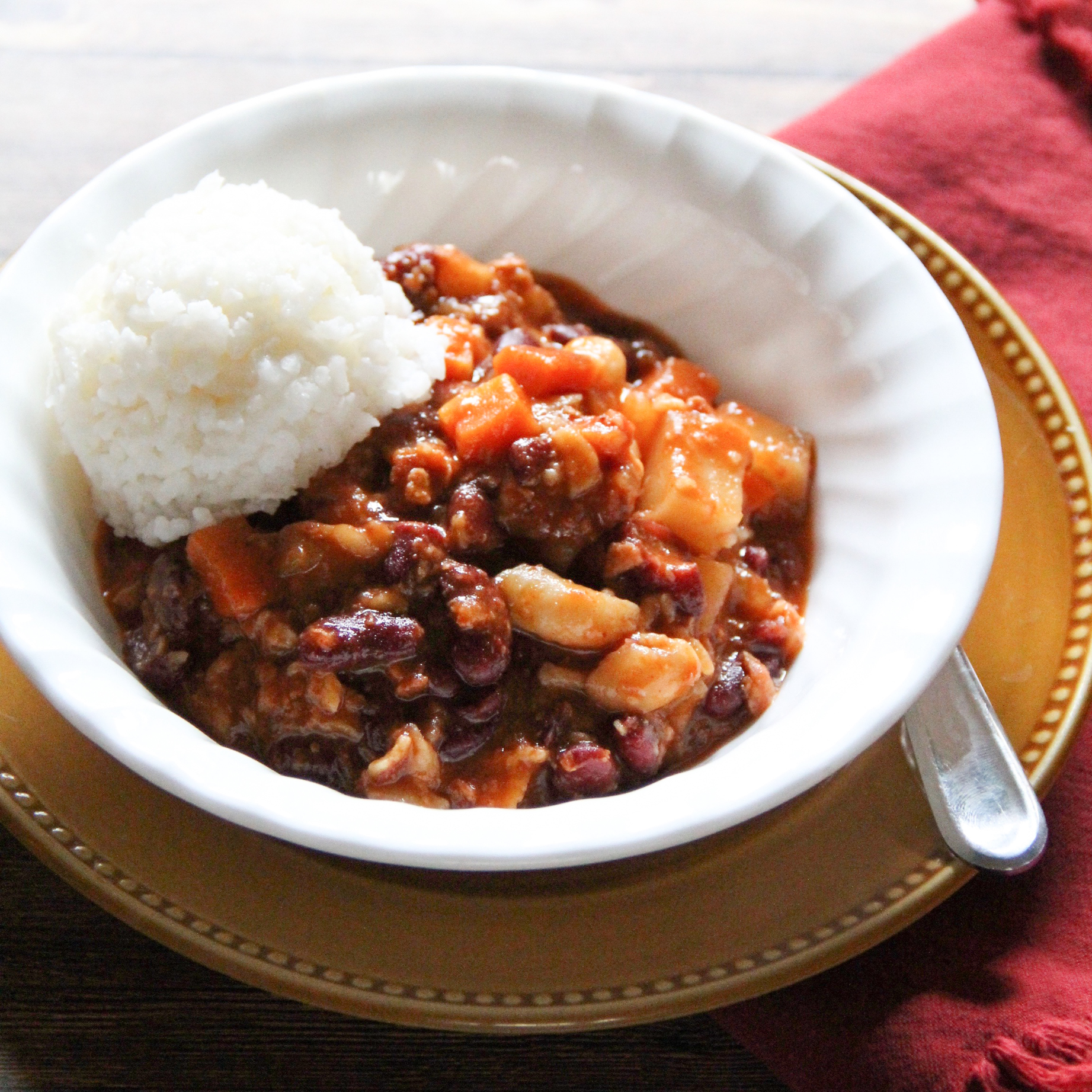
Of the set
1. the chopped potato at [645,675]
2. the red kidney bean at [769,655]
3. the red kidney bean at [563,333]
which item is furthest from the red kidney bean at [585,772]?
the red kidney bean at [563,333]

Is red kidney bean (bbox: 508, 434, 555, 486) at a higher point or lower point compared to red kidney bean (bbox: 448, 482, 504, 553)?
higher

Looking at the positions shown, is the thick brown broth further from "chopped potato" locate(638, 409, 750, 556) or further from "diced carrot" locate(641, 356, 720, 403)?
"diced carrot" locate(641, 356, 720, 403)

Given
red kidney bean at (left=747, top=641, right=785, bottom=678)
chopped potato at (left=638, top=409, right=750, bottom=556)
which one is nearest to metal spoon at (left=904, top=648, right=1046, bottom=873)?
red kidney bean at (left=747, top=641, right=785, bottom=678)

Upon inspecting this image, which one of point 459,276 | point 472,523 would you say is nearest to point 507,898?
point 472,523

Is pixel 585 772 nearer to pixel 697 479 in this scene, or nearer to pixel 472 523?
pixel 472 523

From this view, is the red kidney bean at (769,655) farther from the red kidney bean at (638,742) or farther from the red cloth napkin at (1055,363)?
the red cloth napkin at (1055,363)
